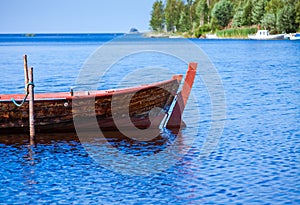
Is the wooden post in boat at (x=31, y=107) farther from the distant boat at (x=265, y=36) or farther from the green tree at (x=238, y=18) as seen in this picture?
the green tree at (x=238, y=18)

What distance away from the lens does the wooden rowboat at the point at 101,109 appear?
24047mm

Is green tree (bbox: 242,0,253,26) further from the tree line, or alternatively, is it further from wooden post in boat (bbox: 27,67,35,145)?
wooden post in boat (bbox: 27,67,35,145)

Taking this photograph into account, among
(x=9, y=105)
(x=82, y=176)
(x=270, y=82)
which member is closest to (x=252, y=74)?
(x=270, y=82)

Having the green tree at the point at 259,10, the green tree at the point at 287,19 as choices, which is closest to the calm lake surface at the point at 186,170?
the green tree at the point at 287,19

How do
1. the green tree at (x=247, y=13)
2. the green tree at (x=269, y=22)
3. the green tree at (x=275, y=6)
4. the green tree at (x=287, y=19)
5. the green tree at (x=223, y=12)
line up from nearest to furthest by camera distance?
the green tree at (x=287, y=19) → the green tree at (x=269, y=22) → the green tree at (x=275, y=6) → the green tree at (x=247, y=13) → the green tree at (x=223, y=12)

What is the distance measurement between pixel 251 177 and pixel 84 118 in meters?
9.17

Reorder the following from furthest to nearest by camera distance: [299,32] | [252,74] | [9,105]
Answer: [299,32]
[252,74]
[9,105]

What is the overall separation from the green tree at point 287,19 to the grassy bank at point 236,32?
1260cm

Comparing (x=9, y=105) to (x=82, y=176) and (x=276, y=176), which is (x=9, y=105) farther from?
(x=276, y=176)

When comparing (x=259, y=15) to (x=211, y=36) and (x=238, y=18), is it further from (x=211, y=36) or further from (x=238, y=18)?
(x=211, y=36)

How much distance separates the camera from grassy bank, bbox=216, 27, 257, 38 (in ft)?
527

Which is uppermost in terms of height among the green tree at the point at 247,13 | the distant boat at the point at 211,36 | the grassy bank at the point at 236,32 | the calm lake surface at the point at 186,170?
the green tree at the point at 247,13

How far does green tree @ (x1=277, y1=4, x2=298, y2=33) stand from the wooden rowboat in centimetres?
12090

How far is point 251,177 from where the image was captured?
1808 centimetres
